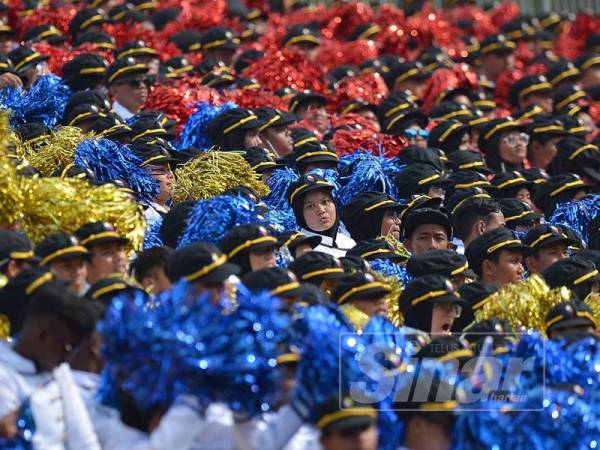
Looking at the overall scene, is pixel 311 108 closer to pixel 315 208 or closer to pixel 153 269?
pixel 315 208

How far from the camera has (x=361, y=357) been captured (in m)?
9.59

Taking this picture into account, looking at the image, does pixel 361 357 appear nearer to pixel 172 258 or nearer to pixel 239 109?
pixel 172 258

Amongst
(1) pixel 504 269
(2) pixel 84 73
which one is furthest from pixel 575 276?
(2) pixel 84 73

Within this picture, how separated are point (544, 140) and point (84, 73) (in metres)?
4.08

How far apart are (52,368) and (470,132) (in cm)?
827

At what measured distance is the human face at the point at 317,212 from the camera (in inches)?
→ 536

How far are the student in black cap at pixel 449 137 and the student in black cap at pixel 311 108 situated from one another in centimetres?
86

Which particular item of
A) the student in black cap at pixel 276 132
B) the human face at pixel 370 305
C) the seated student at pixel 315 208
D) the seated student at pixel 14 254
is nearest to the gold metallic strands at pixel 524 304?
the human face at pixel 370 305

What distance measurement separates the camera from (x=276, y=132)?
1535cm

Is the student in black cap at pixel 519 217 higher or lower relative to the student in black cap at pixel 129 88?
lower

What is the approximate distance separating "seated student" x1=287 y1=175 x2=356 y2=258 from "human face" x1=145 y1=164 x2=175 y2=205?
2.71ft

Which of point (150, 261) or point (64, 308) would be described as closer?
point (64, 308)

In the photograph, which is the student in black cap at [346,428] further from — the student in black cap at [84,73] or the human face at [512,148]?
the human face at [512,148]

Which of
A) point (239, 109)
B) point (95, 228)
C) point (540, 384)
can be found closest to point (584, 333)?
point (540, 384)
